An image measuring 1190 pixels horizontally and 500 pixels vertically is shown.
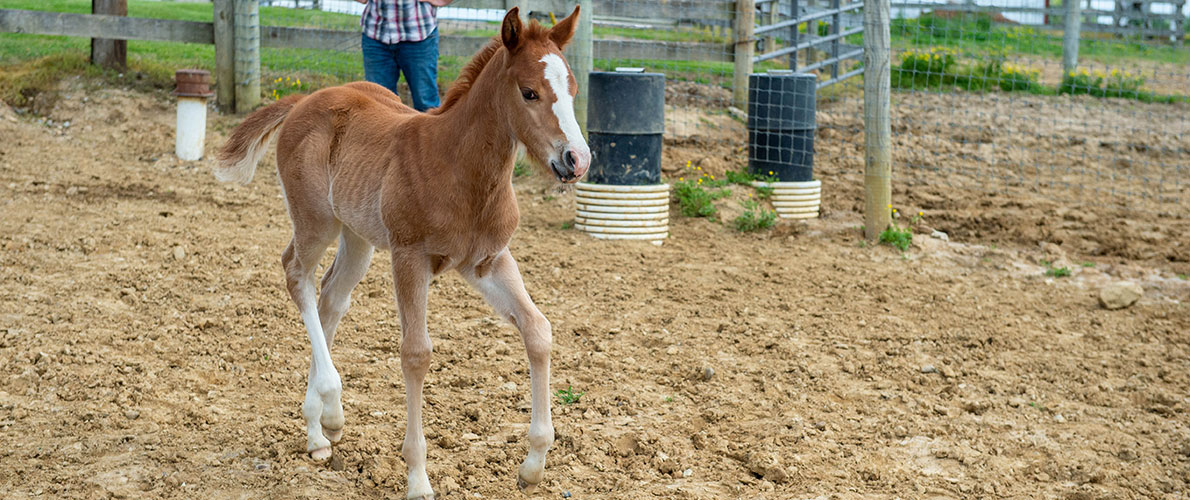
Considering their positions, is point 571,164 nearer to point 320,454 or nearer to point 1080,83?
point 320,454

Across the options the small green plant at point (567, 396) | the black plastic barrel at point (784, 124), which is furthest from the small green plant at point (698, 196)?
the small green plant at point (567, 396)

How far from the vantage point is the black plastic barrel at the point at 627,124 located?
23.8 feet

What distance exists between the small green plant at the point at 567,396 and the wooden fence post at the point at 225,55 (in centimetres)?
661

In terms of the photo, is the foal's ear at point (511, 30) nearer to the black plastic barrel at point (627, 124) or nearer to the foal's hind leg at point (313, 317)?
the foal's hind leg at point (313, 317)

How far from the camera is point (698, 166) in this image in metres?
8.95

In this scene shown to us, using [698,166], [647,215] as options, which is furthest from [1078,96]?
[647,215]

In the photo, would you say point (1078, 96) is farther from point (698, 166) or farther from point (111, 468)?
point (111, 468)

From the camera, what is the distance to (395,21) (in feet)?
22.7

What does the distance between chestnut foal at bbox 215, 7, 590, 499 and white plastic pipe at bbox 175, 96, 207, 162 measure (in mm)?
5006

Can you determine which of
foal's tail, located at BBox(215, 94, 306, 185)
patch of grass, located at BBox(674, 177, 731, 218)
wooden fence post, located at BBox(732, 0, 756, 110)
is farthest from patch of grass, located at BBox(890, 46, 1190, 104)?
foal's tail, located at BBox(215, 94, 306, 185)

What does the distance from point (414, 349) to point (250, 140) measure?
4.49 ft

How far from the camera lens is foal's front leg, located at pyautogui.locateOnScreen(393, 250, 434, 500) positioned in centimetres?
340

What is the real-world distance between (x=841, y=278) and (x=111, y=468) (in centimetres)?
431

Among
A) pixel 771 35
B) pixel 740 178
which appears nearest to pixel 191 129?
pixel 740 178
